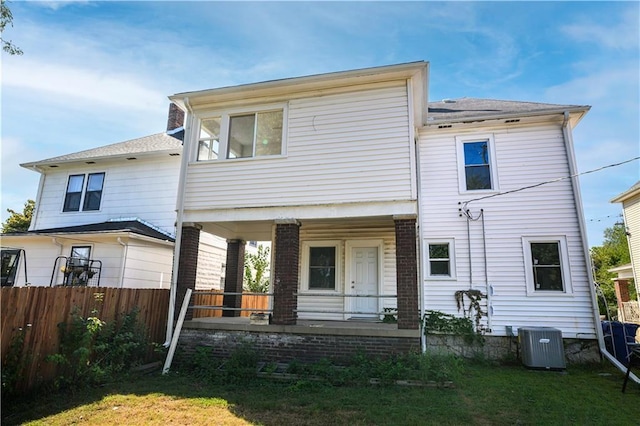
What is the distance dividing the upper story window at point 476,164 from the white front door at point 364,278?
3.18 metres

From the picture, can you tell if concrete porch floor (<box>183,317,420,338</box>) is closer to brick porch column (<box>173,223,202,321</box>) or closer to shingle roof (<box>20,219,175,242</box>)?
brick porch column (<box>173,223,202,321</box>)

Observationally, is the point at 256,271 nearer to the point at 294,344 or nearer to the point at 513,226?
the point at 294,344

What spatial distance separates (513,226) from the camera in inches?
345

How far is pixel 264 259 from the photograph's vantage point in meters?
17.7

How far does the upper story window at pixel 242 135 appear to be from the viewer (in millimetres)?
8375

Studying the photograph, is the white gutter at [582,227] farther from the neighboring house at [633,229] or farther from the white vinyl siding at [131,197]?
the white vinyl siding at [131,197]

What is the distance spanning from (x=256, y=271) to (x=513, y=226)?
40.1ft

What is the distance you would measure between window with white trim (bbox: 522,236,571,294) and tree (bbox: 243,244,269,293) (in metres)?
11.7

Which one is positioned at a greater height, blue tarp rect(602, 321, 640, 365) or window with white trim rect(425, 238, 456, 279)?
window with white trim rect(425, 238, 456, 279)

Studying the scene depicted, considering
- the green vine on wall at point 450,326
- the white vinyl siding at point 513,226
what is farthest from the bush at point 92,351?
the white vinyl siding at point 513,226

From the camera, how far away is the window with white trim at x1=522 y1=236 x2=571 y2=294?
8391mm

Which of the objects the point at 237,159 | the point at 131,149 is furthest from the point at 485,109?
the point at 131,149

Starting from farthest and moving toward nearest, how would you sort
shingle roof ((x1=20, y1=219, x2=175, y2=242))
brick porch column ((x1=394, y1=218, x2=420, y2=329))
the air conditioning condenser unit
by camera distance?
shingle roof ((x1=20, y1=219, x2=175, y2=242))
the air conditioning condenser unit
brick porch column ((x1=394, y1=218, x2=420, y2=329))

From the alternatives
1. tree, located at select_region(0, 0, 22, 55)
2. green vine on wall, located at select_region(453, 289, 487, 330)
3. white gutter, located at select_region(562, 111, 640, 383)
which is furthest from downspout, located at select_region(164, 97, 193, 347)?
white gutter, located at select_region(562, 111, 640, 383)
